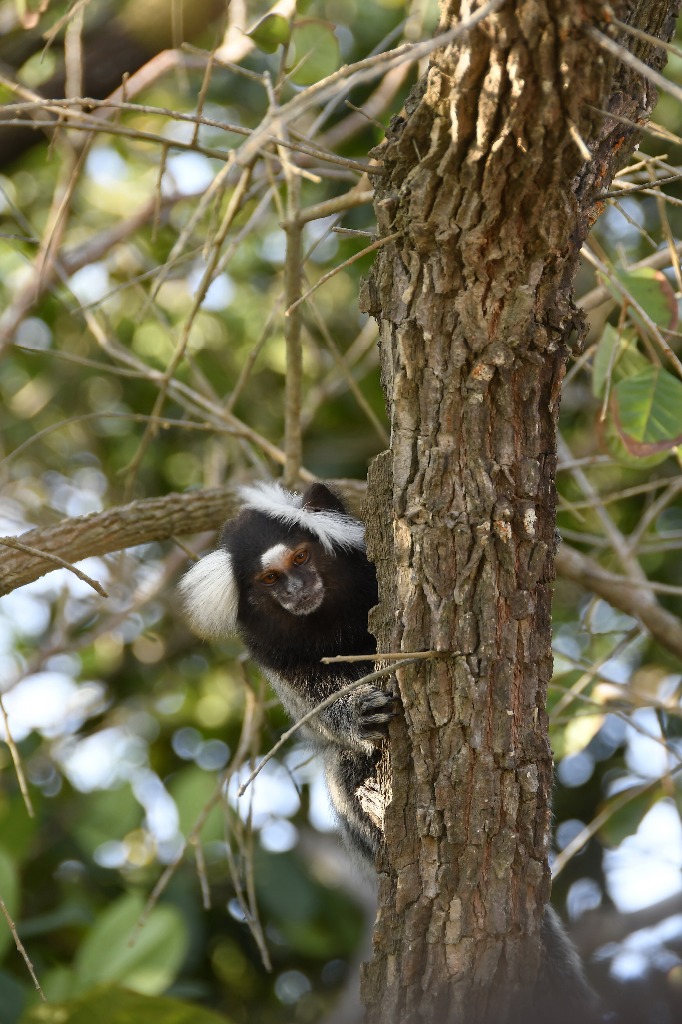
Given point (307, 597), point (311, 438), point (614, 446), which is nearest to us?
point (614, 446)

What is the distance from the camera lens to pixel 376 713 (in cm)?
229

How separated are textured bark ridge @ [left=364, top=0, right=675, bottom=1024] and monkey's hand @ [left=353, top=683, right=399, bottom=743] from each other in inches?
3.0

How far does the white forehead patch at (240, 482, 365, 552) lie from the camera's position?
357cm

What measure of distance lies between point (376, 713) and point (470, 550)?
458 millimetres

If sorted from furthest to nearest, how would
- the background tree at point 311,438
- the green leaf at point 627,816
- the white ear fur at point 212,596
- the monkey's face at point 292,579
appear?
the green leaf at point 627,816 < the white ear fur at point 212,596 < the monkey's face at point 292,579 < the background tree at point 311,438

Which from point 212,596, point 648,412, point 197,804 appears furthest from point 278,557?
point 197,804

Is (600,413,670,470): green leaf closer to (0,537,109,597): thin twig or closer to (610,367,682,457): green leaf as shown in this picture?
(610,367,682,457): green leaf

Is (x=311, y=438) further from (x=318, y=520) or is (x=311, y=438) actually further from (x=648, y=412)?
(x=648, y=412)

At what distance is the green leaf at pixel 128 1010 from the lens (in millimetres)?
3287

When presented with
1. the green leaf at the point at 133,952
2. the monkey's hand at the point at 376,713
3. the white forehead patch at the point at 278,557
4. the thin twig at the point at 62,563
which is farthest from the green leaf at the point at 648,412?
the green leaf at the point at 133,952

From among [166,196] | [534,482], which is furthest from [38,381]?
A: [534,482]

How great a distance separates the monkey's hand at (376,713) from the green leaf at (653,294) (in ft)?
3.36

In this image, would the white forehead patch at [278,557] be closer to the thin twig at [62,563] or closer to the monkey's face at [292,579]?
the monkey's face at [292,579]

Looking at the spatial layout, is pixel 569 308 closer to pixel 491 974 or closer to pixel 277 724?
pixel 491 974
